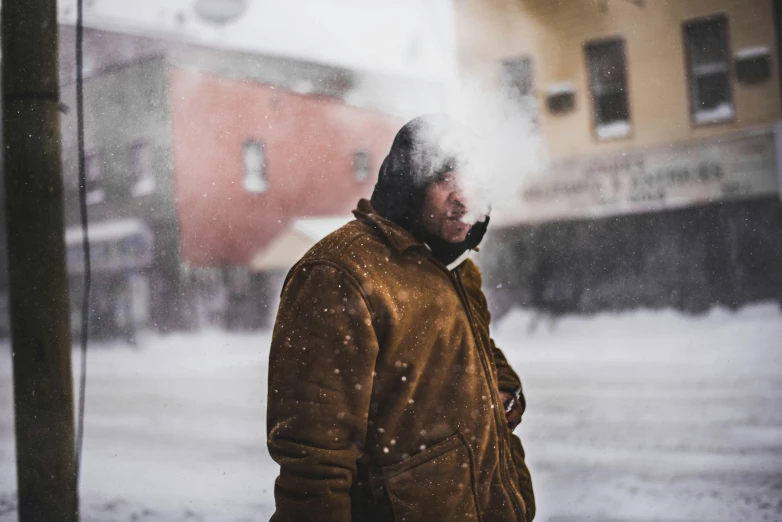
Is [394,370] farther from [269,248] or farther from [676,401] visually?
[676,401]

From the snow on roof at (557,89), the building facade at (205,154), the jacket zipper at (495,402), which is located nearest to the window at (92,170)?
the building facade at (205,154)

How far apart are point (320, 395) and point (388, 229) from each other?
417mm

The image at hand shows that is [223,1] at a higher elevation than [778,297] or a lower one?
higher

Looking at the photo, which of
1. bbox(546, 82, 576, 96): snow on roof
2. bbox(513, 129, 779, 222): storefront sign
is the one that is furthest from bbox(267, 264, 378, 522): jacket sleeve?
bbox(546, 82, 576, 96): snow on roof

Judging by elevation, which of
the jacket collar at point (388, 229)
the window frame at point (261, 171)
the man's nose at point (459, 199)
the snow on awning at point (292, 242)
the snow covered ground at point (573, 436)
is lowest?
the snow covered ground at point (573, 436)

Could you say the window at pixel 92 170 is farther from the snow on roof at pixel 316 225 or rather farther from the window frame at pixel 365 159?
the window frame at pixel 365 159

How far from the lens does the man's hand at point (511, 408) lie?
189 centimetres

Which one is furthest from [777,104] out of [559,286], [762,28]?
[559,286]

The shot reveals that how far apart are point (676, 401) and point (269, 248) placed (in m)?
4.25

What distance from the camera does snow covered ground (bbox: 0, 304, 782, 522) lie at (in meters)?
3.35

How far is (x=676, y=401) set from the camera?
627 cm

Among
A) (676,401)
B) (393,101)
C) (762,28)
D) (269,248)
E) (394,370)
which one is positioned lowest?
(676,401)

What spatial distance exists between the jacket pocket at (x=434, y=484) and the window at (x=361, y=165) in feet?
6.43

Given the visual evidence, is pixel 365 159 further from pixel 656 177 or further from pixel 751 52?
pixel 656 177
